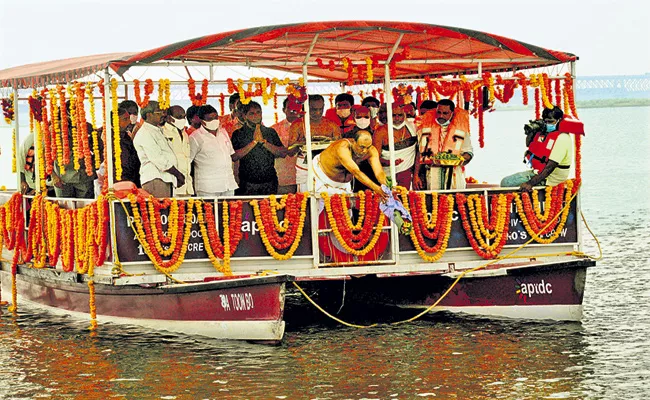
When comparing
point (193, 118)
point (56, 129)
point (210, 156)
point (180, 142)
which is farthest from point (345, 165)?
point (56, 129)

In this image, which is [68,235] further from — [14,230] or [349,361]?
[349,361]

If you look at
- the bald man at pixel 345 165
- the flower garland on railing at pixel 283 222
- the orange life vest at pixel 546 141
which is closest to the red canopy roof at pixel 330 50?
the orange life vest at pixel 546 141

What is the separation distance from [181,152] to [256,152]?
2.81 feet

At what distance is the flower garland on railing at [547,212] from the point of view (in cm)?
1424

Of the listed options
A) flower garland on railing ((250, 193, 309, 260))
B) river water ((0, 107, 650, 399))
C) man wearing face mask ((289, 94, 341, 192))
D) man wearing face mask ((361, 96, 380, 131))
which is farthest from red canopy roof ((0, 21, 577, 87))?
river water ((0, 107, 650, 399))

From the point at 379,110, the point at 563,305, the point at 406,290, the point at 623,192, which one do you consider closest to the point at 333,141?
the point at 379,110

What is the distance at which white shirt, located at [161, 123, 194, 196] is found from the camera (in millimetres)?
13961

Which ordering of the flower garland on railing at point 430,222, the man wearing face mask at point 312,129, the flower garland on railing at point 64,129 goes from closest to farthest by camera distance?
the flower garland on railing at point 430,222
the flower garland on railing at point 64,129
the man wearing face mask at point 312,129

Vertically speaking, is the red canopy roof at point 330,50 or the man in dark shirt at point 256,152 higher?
the red canopy roof at point 330,50

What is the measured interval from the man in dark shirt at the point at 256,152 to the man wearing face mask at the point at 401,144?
3.59ft

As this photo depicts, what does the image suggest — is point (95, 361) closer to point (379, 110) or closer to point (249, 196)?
point (249, 196)

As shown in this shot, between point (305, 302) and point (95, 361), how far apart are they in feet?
13.6

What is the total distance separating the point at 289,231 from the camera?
44.9 ft

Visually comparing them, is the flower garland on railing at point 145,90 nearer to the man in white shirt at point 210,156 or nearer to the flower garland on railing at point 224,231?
the man in white shirt at point 210,156
